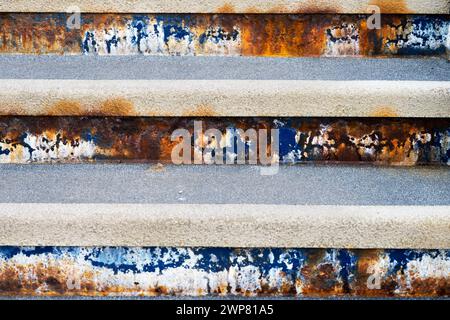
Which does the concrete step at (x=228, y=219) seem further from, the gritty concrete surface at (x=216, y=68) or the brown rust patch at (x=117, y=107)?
the gritty concrete surface at (x=216, y=68)

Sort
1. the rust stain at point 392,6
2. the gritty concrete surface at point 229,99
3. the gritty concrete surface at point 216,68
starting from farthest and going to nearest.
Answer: the rust stain at point 392,6 → the gritty concrete surface at point 216,68 → the gritty concrete surface at point 229,99

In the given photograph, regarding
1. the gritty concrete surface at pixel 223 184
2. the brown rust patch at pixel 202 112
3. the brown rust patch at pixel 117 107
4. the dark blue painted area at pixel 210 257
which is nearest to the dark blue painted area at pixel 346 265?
the dark blue painted area at pixel 210 257

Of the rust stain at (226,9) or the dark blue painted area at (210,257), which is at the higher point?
the rust stain at (226,9)

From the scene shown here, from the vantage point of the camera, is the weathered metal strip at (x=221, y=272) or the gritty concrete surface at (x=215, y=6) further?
the gritty concrete surface at (x=215, y=6)

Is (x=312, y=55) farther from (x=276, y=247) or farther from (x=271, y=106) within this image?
(x=276, y=247)

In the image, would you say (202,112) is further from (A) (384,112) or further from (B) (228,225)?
(A) (384,112)

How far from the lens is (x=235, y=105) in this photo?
4.18 ft

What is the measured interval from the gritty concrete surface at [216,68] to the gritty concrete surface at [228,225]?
1.29 feet

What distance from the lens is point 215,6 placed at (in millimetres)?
1523

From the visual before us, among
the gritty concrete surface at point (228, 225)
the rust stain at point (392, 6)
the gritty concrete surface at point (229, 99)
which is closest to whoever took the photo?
the gritty concrete surface at point (228, 225)

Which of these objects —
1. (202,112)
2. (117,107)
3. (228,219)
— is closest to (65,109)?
(117,107)

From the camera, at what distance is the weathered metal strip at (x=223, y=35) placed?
5.07 feet

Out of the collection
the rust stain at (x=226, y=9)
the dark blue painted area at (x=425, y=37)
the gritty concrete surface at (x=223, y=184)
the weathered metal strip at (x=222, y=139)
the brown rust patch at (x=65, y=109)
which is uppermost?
the rust stain at (x=226, y=9)

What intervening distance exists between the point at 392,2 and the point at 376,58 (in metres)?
0.16
